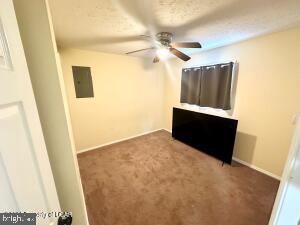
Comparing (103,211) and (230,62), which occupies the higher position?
(230,62)

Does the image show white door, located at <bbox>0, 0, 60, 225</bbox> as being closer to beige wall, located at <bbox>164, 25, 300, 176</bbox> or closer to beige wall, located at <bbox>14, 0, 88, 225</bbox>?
beige wall, located at <bbox>14, 0, 88, 225</bbox>

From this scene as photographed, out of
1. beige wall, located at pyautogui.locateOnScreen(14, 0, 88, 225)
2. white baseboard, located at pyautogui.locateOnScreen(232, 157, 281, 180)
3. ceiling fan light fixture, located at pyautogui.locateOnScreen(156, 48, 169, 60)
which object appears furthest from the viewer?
ceiling fan light fixture, located at pyautogui.locateOnScreen(156, 48, 169, 60)

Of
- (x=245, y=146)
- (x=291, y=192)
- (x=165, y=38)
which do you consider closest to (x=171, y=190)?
(x=291, y=192)

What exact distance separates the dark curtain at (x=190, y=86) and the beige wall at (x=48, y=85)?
284 cm

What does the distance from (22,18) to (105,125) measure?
2845 millimetres

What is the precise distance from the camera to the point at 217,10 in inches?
53.7

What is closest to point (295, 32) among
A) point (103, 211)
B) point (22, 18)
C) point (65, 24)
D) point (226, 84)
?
point (226, 84)

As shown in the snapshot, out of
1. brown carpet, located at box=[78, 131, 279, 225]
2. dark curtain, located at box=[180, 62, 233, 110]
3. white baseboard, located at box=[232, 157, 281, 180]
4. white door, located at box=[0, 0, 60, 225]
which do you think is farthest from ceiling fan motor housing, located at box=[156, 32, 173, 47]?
white baseboard, located at box=[232, 157, 281, 180]

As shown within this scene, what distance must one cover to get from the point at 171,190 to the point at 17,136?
1952mm

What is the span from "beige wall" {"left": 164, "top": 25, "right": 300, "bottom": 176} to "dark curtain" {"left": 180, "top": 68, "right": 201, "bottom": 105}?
0.57 metres

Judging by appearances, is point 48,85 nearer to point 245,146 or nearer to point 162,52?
point 162,52

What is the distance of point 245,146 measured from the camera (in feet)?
8.01

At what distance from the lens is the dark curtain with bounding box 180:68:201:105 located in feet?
9.93

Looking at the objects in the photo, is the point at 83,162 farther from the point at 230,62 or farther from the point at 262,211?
the point at 230,62
